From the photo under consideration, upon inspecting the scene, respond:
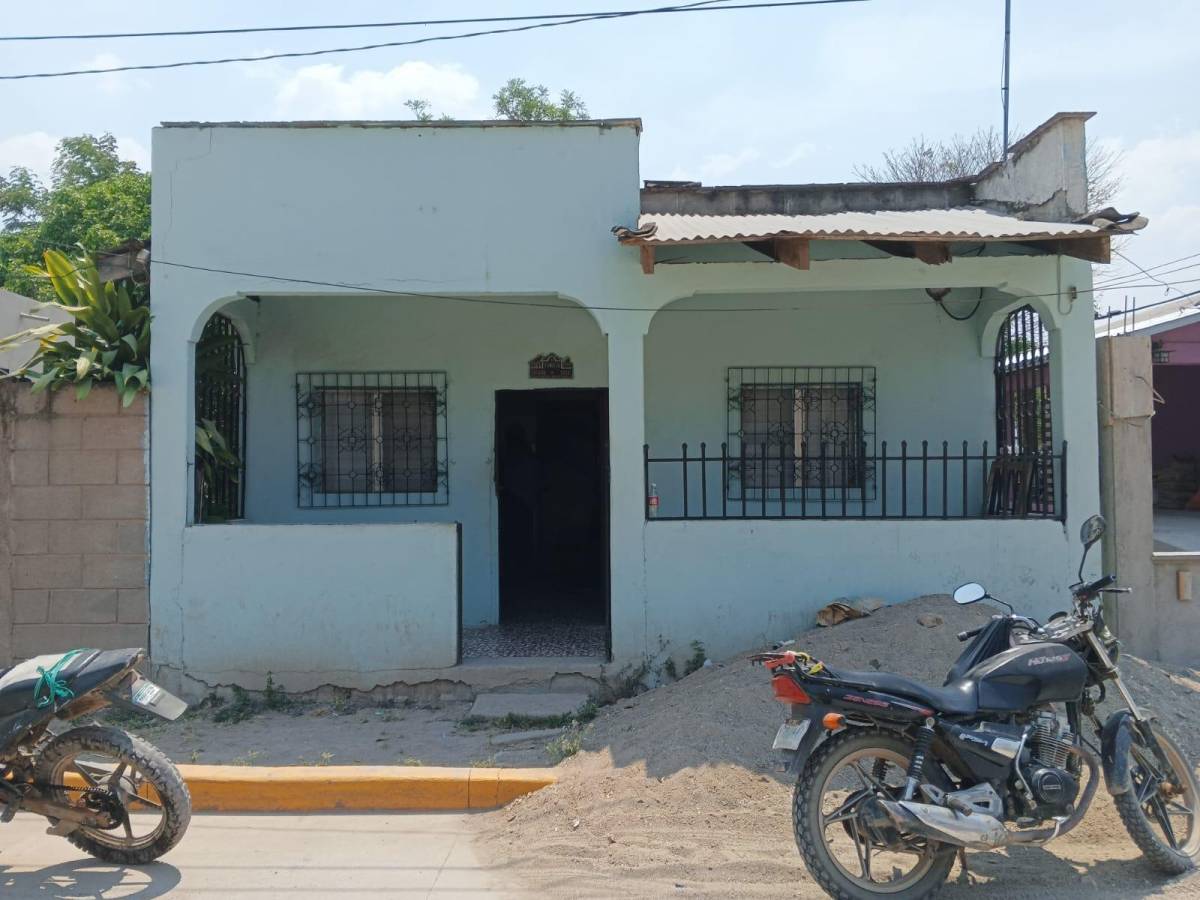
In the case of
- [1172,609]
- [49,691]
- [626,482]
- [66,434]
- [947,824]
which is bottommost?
[947,824]

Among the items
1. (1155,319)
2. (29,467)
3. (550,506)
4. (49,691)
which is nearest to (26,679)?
(49,691)

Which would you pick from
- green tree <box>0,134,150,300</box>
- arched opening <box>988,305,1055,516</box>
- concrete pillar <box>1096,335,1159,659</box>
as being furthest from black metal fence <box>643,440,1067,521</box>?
green tree <box>0,134,150,300</box>

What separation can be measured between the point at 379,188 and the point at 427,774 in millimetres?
4267

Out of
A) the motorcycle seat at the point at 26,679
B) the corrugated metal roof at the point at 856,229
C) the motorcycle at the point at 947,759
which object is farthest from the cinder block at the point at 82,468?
the motorcycle at the point at 947,759

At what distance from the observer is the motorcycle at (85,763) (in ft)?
14.8

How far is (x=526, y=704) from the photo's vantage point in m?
7.13

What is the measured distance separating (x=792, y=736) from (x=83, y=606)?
5636mm

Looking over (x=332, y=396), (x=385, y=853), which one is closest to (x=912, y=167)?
(x=332, y=396)

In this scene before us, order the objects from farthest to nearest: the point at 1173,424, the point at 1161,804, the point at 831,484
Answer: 1. the point at 1173,424
2. the point at 831,484
3. the point at 1161,804

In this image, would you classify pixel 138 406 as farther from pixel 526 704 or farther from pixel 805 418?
pixel 805 418

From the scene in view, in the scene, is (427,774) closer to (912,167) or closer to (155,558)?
(155,558)

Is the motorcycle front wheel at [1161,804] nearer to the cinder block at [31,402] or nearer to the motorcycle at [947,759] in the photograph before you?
the motorcycle at [947,759]

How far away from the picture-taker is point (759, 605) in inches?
294

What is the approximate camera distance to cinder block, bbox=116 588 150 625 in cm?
743
